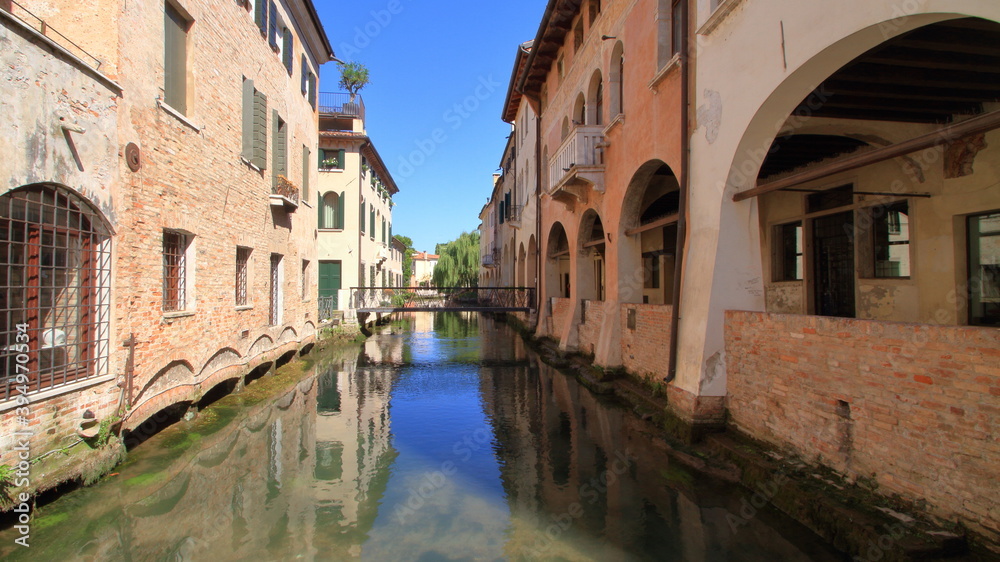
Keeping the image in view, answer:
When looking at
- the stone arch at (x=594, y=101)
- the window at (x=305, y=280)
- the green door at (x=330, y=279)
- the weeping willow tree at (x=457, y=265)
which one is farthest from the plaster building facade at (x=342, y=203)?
the weeping willow tree at (x=457, y=265)

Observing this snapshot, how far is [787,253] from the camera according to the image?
35.0 feet

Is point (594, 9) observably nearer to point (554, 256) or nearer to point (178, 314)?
point (554, 256)

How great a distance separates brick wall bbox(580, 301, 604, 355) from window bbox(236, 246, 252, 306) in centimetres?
734

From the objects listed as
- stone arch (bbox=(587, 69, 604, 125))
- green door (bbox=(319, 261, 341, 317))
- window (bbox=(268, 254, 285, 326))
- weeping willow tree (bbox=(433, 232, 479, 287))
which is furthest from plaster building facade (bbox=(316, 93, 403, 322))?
weeping willow tree (bbox=(433, 232, 479, 287))

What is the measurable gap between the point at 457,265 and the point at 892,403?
132 ft

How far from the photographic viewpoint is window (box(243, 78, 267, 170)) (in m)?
10.6

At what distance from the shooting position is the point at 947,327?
3.85 metres

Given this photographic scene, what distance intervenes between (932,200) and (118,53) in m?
10.2

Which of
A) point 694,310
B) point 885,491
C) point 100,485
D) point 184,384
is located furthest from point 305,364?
point 885,491

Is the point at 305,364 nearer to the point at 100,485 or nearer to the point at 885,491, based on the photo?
the point at 100,485

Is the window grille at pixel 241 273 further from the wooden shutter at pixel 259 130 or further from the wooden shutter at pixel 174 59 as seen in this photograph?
the wooden shutter at pixel 174 59

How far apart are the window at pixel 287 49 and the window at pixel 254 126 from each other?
230cm

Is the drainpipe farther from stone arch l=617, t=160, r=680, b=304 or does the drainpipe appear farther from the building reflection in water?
the building reflection in water

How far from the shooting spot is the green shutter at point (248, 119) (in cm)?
1062
